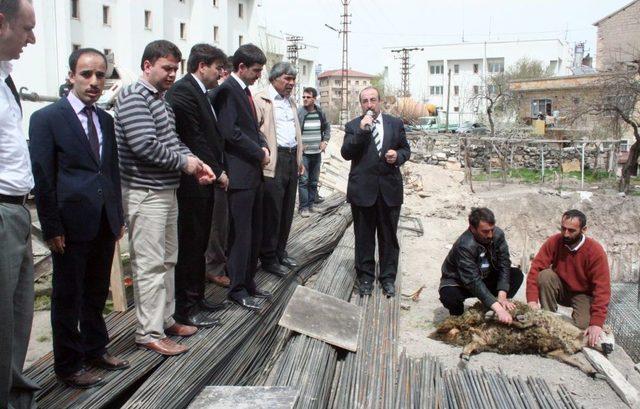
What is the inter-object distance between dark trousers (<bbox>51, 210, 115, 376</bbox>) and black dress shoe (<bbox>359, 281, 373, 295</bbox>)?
99.9 inches

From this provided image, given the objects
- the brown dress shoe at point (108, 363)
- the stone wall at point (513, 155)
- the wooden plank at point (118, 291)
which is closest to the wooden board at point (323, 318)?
the wooden plank at point (118, 291)

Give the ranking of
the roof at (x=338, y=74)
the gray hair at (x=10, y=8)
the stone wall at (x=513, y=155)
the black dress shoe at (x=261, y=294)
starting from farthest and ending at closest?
the roof at (x=338, y=74) → the stone wall at (x=513, y=155) → the black dress shoe at (x=261, y=294) → the gray hair at (x=10, y=8)

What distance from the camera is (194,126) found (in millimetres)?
3525

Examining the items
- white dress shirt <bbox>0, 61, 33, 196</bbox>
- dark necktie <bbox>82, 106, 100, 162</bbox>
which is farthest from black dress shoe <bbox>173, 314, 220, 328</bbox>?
white dress shirt <bbox>0, 61, 33, 196</bbox>

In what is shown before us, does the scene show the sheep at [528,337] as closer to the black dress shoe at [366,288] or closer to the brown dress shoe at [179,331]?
the black dress shoe at [366,288]

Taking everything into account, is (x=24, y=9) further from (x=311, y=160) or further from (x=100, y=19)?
(x=100, y=19)

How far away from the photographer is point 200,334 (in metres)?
3.46

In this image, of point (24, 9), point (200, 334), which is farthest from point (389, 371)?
point (24, 9)

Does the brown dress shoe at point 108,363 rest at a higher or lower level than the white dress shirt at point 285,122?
lower

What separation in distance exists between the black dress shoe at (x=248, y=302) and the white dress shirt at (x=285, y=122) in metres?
1.63

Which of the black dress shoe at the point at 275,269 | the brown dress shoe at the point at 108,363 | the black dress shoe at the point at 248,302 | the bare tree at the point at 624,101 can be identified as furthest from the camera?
the bare tree at the point at 624,101

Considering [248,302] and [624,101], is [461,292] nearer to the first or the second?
[248,302]

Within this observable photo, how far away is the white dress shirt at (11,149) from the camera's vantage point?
2.13 metres

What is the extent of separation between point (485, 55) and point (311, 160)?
180ft
